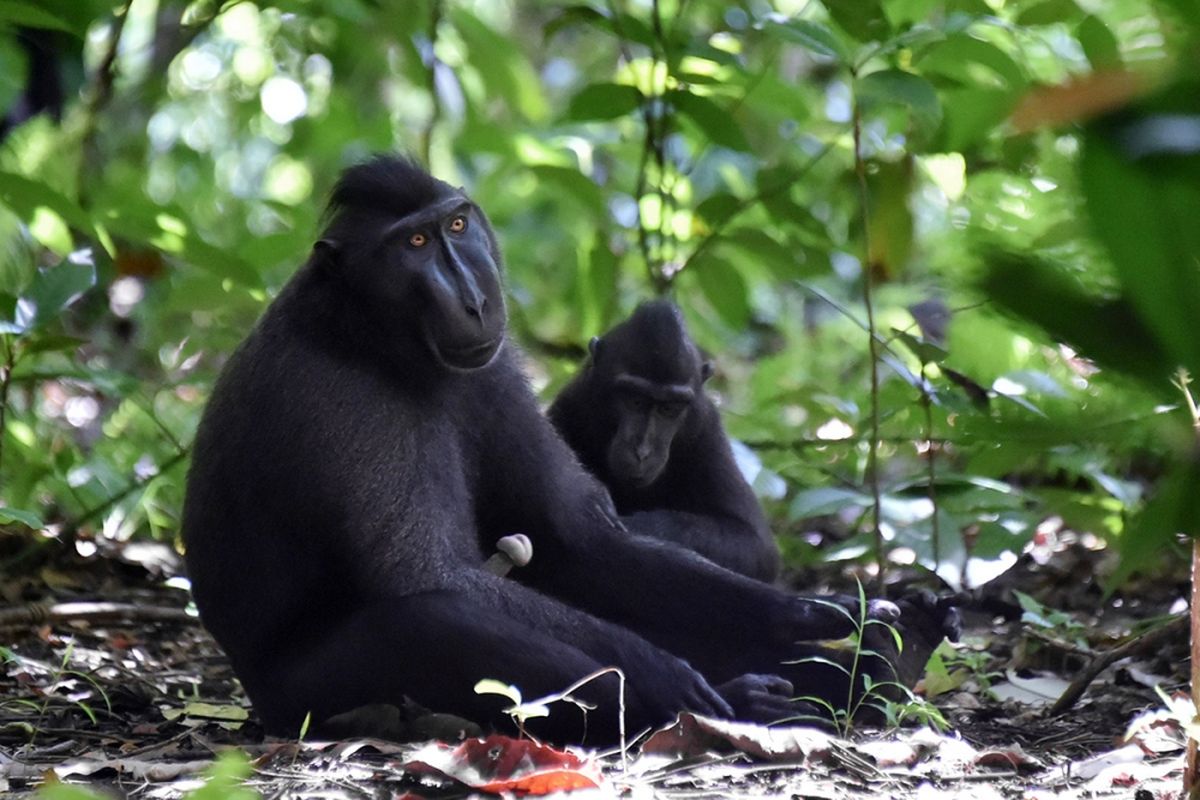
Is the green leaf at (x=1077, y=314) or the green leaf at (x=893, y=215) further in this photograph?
the green leaf at (x=893, y=215)

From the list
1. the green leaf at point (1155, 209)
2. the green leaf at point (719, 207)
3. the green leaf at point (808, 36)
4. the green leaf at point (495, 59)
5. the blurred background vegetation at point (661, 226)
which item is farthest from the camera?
the green leaf at point (495, 59)

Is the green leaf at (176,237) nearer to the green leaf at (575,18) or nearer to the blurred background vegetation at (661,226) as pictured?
the blurred background vegetation at (661,226)

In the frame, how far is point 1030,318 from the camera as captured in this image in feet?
1.78

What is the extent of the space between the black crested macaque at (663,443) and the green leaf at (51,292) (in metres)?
1.84

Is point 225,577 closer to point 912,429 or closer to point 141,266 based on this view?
point 912,429

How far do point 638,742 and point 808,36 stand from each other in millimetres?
2093

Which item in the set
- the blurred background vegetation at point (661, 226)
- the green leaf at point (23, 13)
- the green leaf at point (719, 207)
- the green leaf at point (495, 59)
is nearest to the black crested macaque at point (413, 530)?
the blurred background vegetation at point (661, 226)

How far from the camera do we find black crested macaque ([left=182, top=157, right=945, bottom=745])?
3.28 m

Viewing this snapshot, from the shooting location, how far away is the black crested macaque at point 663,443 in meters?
4.78

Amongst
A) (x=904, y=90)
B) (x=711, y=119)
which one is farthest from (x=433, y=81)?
(x=904, y=90)

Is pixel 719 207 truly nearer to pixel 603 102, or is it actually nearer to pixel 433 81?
pixel 603 102

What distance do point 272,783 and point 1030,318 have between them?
2427mm

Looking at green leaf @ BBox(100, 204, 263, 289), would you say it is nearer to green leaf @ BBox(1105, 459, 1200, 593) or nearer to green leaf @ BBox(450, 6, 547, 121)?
green leaf @ BBox(450, 6, 547, 121)

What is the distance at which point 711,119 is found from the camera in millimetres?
4980
